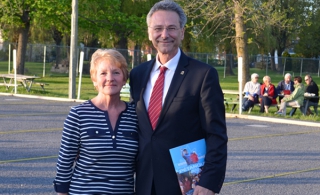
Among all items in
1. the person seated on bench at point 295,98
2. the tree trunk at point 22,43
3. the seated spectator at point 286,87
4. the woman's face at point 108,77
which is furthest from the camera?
the tree trunk at point 22,43

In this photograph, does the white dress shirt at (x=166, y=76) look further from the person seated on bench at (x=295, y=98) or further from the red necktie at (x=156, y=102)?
the person seated on bench at (x=295, y=98)

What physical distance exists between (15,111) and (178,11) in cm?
1414

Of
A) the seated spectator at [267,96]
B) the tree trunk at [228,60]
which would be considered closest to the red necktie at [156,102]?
the seated spectator at [267,96]

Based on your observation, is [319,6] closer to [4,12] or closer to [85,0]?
[85,0]

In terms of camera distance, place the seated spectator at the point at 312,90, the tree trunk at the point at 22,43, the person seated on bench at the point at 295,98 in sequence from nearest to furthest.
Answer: the person seated on bench at the point at 295,98 → the seated spectator at the point at 312,90 → the tree trunk at the point at 22,43

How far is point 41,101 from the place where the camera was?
21.5 m

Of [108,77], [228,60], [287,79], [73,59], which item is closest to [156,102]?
[108,77]

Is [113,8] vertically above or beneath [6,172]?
above

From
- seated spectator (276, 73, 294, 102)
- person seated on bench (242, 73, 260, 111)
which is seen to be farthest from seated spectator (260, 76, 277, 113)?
seated spectator (276, 73, 294, 102)

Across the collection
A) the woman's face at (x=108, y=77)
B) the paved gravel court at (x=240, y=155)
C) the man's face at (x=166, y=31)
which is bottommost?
the paved gravel court at (x=240, y=155)

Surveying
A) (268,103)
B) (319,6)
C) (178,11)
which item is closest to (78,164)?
(178,11)

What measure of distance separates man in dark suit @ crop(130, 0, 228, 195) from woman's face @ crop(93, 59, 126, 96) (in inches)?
7.0

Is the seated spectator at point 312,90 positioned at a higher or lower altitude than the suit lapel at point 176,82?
lower

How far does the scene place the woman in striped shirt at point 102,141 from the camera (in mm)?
3854
